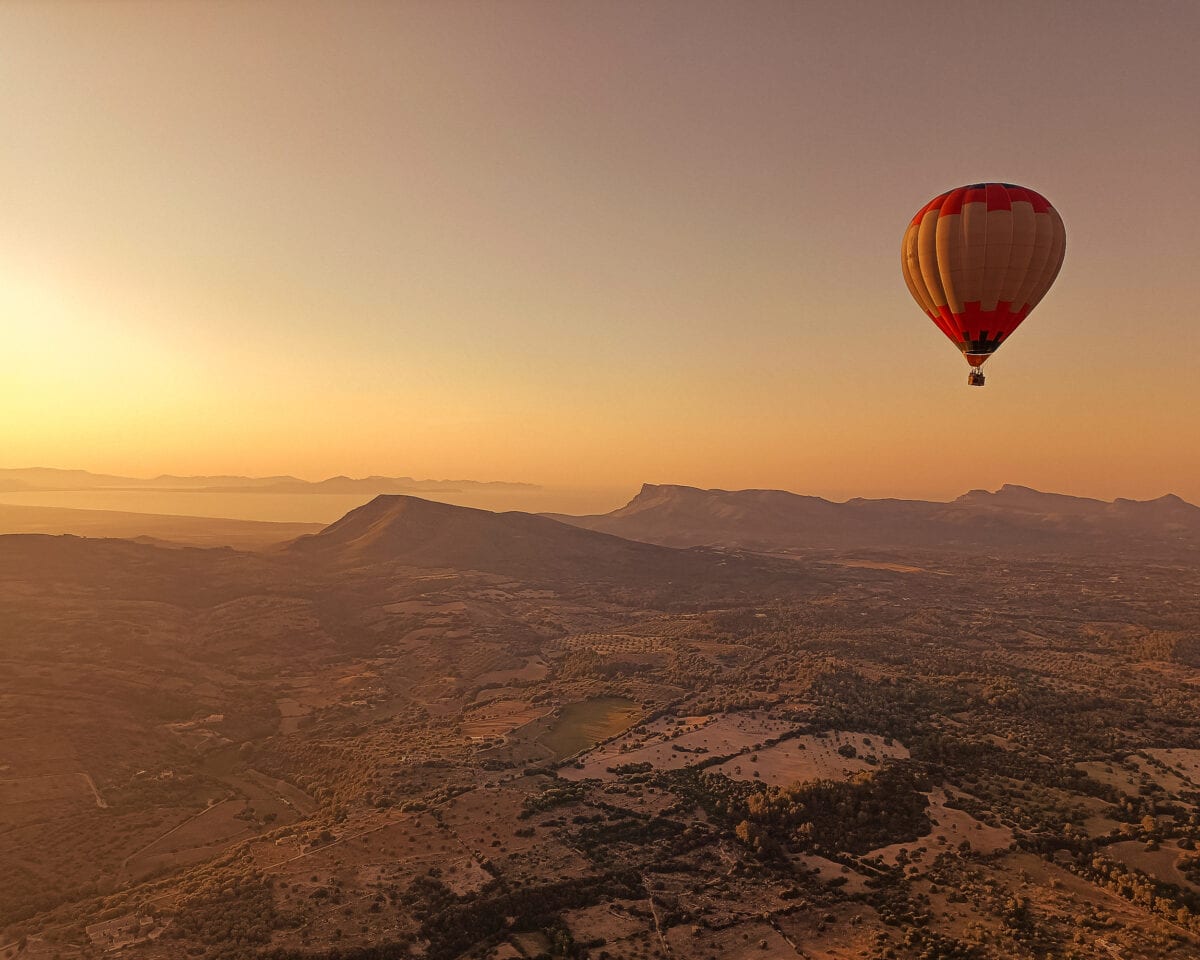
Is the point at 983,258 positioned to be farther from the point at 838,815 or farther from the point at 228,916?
the point at 228,916

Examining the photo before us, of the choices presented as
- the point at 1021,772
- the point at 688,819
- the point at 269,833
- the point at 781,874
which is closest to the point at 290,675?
the point at 269,833

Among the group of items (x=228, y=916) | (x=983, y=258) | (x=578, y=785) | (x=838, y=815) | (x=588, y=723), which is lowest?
(x=588, y=723)

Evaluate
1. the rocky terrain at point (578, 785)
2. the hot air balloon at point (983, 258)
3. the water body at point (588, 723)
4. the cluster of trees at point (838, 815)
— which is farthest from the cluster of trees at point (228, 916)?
the hot air balloon at point (983, 258)

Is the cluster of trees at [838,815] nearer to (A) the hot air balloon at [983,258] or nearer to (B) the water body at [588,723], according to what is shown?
(B) the water body at [588,723]

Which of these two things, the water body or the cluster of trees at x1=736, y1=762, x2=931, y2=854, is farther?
the water body

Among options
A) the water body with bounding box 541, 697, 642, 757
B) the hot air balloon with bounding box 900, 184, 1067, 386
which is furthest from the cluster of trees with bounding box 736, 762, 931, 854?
the hot air balloon with bounding box 900, 184, 1067, 386

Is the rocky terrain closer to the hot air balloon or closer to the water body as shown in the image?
the water body

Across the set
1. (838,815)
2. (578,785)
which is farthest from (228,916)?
(838,815)

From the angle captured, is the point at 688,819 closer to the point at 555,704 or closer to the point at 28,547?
the point at 555,704
